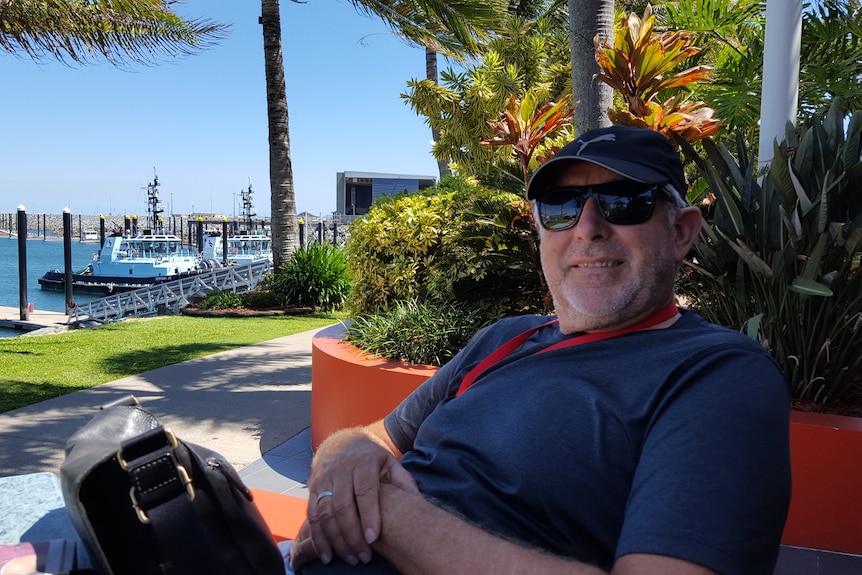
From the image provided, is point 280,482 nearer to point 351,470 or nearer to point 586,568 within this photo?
point 351,470

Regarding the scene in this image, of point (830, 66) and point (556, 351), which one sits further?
point (830, 66)

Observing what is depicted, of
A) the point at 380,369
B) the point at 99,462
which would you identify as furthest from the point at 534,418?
the point at 380,369

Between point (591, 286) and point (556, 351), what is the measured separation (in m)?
0.19

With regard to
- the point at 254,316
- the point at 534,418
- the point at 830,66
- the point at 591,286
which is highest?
the point at 830,66

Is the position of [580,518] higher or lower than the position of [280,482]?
higher

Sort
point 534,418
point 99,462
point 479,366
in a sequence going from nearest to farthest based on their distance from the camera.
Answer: point 99,462 < point 534,418 < point 479,366

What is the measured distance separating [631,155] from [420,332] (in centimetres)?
273

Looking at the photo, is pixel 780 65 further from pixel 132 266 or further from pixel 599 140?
pixel 132 266

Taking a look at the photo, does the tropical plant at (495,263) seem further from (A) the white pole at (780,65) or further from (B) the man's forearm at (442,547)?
(B) the man's forearm at (442,547)

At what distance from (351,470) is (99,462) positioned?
57cm

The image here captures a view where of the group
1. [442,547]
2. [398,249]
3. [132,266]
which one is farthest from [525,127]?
[132,266]

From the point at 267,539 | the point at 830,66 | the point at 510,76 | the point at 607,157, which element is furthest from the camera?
the point at 510,76

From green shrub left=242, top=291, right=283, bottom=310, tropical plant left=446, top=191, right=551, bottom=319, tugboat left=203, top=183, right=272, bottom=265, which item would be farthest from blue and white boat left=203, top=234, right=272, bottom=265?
tropical plant left=446, top=191, right=551, bottom=319

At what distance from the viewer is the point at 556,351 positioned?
1.58 meters
